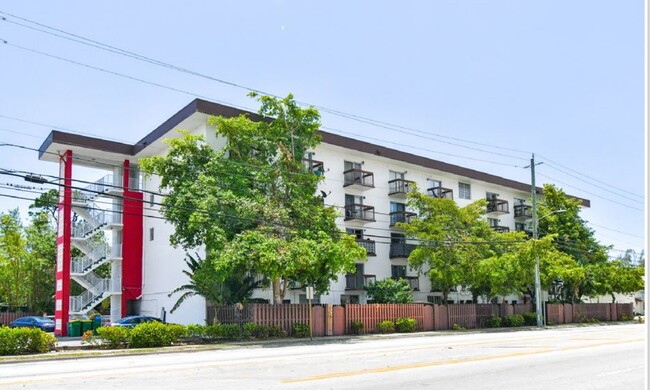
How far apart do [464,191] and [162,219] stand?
2482 centimetres

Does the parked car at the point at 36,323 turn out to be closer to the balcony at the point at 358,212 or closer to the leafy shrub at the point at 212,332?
the leafy shrub at the point at 212,332

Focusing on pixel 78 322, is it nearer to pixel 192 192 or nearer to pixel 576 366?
pixel 192 192

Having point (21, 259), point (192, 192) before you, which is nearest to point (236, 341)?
point (192, 192)

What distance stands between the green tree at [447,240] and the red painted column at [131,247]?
17.4 m

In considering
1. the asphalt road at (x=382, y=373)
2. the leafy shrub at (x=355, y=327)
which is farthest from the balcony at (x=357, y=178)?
the asphalt road at (x=382, y=373)

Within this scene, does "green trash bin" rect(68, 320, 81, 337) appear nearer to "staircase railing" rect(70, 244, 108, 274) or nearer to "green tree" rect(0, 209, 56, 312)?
"staircase railing" rect(70, 244, 108, 274)

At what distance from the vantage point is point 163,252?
4166cm

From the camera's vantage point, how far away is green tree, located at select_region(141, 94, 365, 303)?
29578 millimetres

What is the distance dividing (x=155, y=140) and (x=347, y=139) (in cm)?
1237

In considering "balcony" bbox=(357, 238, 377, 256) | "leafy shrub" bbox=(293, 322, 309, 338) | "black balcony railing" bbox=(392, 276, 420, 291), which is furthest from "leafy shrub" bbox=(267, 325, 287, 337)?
"black balcony railing" bbox=(392, 276, 420, 291)

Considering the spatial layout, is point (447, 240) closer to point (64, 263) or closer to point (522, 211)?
point (522, 211)

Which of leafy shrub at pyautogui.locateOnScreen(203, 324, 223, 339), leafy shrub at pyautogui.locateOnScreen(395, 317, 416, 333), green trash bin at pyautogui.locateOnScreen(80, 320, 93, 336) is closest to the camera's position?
leafy shrub at pyautogui.locateOnScreen(203, 324, 223, 339)

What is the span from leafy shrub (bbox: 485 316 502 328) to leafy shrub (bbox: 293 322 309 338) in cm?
1613

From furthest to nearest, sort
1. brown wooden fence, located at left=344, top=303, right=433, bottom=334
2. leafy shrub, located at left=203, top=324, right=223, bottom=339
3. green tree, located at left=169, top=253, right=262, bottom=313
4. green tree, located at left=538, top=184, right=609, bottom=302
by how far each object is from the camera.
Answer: green tree, located at left=538, top=184, right=609, bottom=302, brown wooden fence, located at left=344, top=303, right=433, bottom=334, green tree, located at left=169, top=253, right=262, bottom=313, leafy shrub, located at left=203, top=324, right=223, bottom=339
